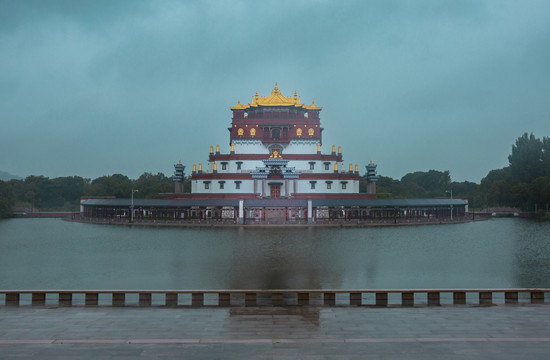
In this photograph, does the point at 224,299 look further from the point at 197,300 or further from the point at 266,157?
the point at 266,157

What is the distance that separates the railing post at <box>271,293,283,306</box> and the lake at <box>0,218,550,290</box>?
5.17m

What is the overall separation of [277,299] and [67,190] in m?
105

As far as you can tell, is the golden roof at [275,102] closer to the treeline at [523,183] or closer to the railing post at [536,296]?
the treeline at [523,183]

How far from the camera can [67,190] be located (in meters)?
108

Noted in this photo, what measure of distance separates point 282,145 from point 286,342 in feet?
197

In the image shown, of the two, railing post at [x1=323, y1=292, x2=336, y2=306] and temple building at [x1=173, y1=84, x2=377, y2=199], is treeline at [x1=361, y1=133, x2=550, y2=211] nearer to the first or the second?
temple building at [x1=173, y1=84, x2=377, y2=199]

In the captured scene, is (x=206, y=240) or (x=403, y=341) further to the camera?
(x=206, y=240)

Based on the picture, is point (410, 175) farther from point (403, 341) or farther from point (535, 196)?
point (403, 341)

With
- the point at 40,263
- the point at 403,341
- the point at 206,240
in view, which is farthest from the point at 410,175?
the point at 403,341

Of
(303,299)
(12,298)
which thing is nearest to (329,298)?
(303,299)

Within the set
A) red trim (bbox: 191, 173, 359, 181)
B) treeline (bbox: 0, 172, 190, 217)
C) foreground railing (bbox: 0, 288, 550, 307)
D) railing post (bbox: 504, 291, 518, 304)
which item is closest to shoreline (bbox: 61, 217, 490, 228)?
red trim (bbox: 191, 173, 359, 181)

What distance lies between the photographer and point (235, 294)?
1711cm

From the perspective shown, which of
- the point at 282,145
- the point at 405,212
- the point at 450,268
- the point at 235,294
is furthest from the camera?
the point at 282,145

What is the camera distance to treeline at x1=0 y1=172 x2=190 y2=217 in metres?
99.1
